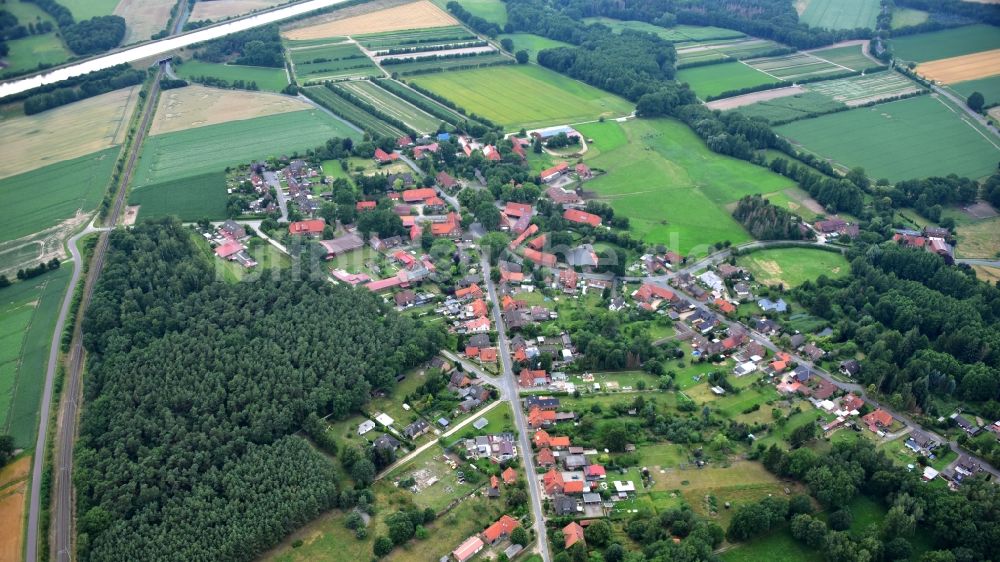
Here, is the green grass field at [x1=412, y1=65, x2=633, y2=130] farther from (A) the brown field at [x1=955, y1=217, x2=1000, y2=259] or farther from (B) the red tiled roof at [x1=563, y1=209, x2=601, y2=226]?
(A) the brown field at [x1=955, y1=217, x2=1000, y2=259]

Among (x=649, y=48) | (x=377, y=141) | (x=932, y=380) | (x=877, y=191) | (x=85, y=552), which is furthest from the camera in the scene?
(x=649, y=48)

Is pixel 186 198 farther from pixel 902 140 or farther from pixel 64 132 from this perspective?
pixel 902 140

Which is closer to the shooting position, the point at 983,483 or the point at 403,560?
the point at 403,560

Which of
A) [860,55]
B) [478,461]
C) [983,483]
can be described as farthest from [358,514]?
[860,55]

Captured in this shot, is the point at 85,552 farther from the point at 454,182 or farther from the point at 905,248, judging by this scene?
the point at 905,248

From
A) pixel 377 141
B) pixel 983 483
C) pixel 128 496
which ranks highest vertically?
pixel 377 141

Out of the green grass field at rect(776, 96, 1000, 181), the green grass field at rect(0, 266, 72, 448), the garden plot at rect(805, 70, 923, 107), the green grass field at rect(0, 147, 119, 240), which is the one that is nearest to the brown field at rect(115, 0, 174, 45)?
the green grass field at rect(0, 147, 119, 240)

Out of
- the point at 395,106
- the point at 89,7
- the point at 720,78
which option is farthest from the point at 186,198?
the point at 720,78
